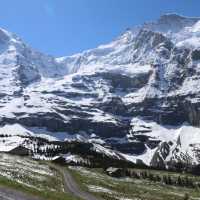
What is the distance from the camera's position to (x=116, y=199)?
251ft

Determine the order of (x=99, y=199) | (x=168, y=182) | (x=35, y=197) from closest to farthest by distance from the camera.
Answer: (x=35, y=197) < (x=99, y=199) < (x=168, y=182)

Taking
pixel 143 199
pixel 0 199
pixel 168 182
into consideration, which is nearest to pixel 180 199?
pixel 143 199

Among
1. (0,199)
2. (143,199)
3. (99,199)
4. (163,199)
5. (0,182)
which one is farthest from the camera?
(163,199)

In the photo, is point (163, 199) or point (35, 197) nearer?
point (35, 197)

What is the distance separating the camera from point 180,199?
9512 centimetres

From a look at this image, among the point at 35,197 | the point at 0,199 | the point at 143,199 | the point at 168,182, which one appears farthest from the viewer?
the point at 168,182

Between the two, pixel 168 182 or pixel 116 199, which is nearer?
pixel 116 199

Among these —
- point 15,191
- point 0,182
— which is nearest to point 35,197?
point 15,191

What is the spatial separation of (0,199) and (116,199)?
28882 millimetres

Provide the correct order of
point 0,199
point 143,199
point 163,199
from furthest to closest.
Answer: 1. point 163,199
2. point 143,199
3. point 0,199

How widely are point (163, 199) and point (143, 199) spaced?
925cm

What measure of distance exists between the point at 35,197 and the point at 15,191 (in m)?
3.27

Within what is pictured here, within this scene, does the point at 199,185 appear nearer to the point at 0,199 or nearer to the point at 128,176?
the point at 128,176

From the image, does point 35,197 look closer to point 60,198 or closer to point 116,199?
point 60,198
